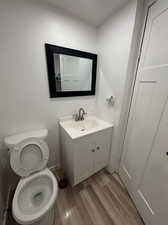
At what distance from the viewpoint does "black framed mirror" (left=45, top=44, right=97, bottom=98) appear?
1220mm

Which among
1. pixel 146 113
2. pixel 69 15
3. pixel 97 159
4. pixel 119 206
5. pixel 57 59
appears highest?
pixel 69 15

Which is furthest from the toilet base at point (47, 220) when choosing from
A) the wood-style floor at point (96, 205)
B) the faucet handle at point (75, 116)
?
the faucet handle at point (75, 116)

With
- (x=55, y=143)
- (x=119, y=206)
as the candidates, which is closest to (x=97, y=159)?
(x=119, y=206)

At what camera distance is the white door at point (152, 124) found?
0.82 m

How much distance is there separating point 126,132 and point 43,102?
1210 mm

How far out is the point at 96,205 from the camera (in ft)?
3.97

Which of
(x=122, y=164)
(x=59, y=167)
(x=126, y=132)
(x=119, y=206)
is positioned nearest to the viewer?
(x=119, y=206)

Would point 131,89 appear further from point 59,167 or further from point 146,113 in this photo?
point 59,167

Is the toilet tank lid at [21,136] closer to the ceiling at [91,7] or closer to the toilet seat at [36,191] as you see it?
the toilet seat at [36,191]

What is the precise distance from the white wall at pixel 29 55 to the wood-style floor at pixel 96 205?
3.25 ft

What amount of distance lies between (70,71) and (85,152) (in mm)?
1116

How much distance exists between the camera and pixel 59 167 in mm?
1676

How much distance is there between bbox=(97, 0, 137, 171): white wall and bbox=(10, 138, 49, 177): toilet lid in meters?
1.00

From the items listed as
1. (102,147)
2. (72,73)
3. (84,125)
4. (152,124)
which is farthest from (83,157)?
(72,73)
